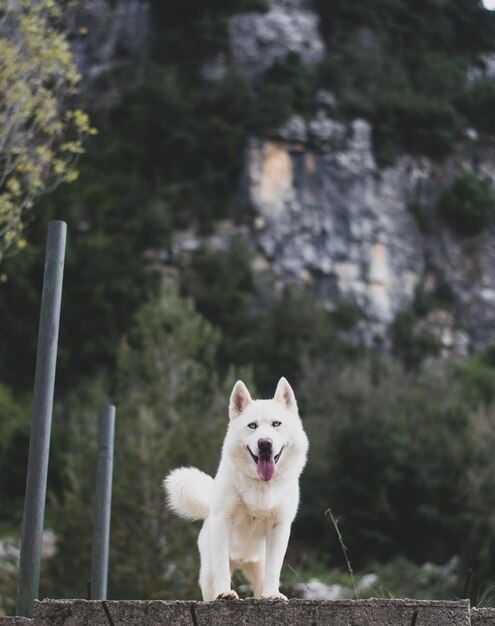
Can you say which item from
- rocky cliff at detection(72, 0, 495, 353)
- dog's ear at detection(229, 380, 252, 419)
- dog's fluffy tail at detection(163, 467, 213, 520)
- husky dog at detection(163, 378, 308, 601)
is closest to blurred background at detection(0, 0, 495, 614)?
rocky cliff at detection(72, 0, 495, 353)

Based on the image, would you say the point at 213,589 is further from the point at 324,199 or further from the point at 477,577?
the point at 324,199

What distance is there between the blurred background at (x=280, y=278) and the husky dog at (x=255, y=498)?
1235 centimetres

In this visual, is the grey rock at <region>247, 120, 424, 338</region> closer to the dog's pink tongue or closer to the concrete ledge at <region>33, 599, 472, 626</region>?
the dog's pink tongue

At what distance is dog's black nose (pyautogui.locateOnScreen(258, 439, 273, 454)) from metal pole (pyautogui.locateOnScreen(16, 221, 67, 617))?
1.02 meters

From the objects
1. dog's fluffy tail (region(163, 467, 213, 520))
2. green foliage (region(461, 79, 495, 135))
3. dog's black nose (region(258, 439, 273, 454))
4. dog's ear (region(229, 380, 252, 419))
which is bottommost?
green foliage (region(461, 79, 495, 135))

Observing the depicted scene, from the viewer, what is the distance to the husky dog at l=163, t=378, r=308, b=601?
201 inches

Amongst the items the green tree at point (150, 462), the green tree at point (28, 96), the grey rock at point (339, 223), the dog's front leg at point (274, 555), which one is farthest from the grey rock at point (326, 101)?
the dog's front leg at point (274, 555)

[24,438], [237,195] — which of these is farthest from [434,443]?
[237,195]

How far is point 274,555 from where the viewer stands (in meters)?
5.18

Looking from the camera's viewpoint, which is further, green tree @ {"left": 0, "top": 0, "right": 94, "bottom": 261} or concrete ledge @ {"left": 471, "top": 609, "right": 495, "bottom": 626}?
green tree @ {"left": 0, "top": 0, "right": 94, "bottom": 261}

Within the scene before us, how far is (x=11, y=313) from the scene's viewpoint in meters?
52.1

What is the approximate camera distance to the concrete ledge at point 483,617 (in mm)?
4316

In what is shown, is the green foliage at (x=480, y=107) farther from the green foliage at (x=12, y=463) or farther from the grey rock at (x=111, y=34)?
the green foliage at (x=12, y=463)

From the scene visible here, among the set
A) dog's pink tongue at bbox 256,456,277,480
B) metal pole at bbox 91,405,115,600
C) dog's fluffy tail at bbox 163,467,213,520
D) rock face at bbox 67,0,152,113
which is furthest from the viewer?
rock face at bbox 67,0,152,113
